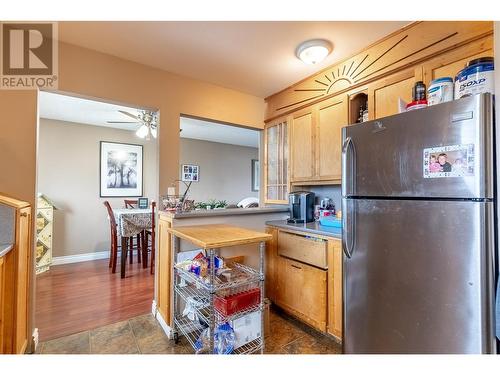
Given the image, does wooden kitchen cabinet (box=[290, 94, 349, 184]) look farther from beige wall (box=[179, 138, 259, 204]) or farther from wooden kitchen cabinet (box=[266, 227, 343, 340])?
beige wall (box=[179, 138, 259, 204])

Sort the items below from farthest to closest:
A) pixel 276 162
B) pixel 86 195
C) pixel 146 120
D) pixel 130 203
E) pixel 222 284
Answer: pixel 130 203 → pixel 86 195 → pixel 146 120 → pixel 276 162 → pixel 222 284

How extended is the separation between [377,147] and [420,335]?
0.96 meters

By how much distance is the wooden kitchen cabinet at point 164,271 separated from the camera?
200cm

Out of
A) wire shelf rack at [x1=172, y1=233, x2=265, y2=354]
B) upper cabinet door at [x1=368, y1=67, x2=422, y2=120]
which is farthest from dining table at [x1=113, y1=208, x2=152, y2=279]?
upper cabinet door at [x1=368, y1=67, x2=422, y2=120]

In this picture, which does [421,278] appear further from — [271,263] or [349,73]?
[349,73]

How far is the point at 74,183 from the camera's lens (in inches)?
160

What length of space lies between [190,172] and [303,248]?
13.0 ft

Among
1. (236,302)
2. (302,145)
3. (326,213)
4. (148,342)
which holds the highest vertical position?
(302,145)

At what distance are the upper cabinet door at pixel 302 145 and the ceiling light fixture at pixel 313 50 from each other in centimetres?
55

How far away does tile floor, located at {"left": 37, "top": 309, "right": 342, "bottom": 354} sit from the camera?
1.79 m

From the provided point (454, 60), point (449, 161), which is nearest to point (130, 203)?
point (449, 161)

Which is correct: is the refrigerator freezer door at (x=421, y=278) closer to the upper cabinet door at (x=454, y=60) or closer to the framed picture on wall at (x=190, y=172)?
the upper cabinet door at (x=454, y=60)
